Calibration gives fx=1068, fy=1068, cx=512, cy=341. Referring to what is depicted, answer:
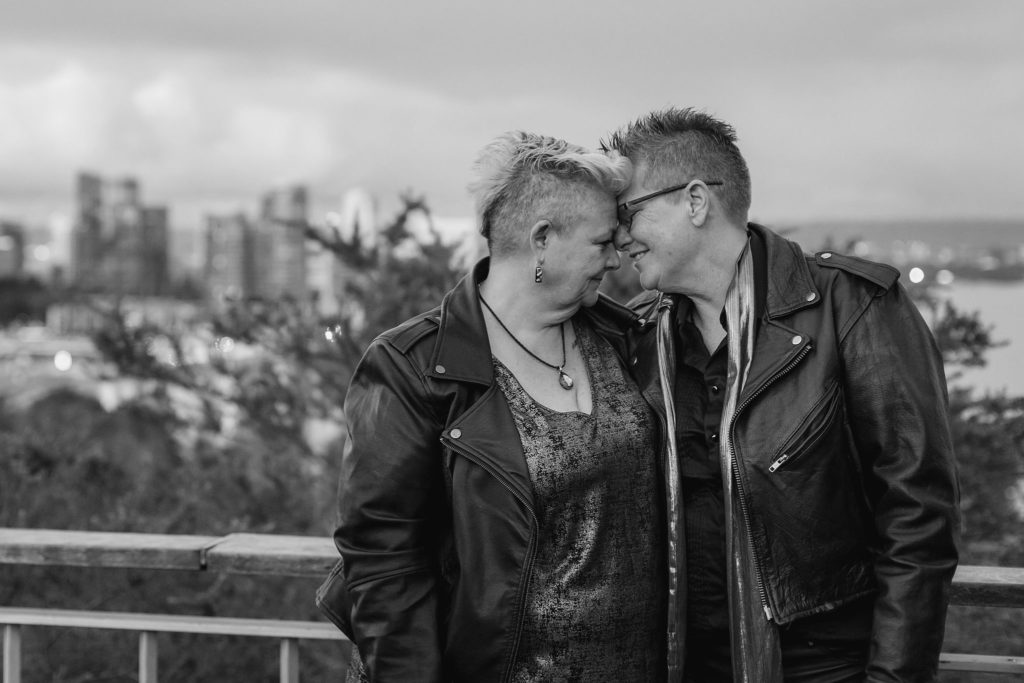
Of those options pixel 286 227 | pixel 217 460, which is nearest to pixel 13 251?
pixel 217 460

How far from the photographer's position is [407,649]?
2.55 meters

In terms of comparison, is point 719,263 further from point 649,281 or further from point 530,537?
point 530,537

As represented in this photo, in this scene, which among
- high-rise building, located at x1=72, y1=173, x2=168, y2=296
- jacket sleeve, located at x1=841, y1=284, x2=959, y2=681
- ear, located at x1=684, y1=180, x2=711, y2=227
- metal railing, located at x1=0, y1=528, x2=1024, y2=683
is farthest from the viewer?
high-rise building, located at x1=72, y1=173, x2=168, y2=296

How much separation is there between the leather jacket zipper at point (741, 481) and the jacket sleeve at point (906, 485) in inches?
5.3

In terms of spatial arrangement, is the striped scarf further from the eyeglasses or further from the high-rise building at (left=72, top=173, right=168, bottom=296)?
the high-rise building at (left=72, top=173, right=168, bottom=296)

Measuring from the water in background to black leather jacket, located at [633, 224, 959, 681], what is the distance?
3.50 metres

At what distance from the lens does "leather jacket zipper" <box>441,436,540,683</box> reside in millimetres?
2529

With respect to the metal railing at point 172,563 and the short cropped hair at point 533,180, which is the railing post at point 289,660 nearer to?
the metal railing at point 172,563

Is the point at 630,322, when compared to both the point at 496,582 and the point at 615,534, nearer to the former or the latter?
the point at 615,534

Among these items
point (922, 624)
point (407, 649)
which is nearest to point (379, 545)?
point (407, 649)

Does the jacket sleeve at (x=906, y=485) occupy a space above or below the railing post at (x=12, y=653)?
above

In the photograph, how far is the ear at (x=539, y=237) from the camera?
272 centimetres

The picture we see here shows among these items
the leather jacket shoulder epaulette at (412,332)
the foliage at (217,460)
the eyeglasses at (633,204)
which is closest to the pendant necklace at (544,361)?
the leather jacket shoulder epaulette at (412,332)

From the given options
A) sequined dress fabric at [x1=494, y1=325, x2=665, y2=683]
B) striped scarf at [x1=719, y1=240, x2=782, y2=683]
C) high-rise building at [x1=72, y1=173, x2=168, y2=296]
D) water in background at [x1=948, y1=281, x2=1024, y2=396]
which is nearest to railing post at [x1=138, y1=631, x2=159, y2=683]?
sequined dress fabric at [x1=494, y1=325, x2=665, y2=683]
